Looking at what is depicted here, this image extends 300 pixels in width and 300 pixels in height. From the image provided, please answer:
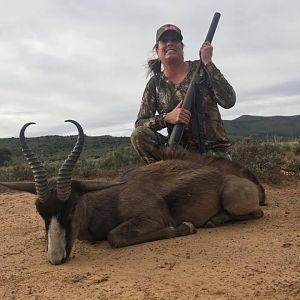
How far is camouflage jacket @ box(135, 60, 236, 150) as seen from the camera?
7.80 meters

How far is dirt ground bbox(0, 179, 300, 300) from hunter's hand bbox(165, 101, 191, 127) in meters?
1.88

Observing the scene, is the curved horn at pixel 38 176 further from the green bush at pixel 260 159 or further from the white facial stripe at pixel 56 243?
the green bush at pixel 260 159

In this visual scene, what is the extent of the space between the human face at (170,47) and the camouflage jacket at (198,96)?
0.35 m

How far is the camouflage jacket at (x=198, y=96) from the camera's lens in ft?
25.6

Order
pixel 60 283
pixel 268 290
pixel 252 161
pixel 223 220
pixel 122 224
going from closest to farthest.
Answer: pixel 268 290
pixel 60 283
pixel 122 224
pixel 223 220
pixel 252 161

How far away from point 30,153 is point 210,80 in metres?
3.38

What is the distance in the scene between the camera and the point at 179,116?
7.54 meters

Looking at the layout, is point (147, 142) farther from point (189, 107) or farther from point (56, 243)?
point (56, 243)

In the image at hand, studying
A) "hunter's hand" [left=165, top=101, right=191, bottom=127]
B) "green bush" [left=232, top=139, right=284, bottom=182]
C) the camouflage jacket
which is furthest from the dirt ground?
"green bush" [left=232, top=139, right=284, bottom=182]

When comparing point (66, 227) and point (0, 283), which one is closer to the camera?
point (0, 283)

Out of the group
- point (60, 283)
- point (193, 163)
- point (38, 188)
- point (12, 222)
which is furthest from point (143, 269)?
point (12, 222)

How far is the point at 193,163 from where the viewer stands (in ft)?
22.7

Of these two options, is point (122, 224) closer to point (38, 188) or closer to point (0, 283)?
point (38, 188)

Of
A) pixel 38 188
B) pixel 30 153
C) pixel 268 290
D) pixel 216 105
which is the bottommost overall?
pixel 268 290
